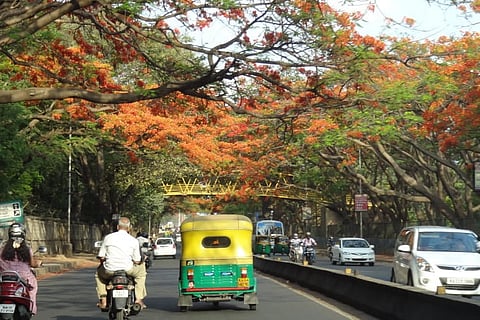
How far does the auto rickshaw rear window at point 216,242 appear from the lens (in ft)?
60.6

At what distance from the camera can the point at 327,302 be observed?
19.7m

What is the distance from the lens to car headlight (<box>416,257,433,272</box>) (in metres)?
18.4

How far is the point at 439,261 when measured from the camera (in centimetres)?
1850

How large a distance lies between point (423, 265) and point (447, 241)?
5.20ft

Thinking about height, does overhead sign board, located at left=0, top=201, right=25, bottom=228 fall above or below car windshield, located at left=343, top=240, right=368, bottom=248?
above

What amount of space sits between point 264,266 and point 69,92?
20.9 m

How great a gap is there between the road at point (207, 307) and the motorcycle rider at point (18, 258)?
356 cm

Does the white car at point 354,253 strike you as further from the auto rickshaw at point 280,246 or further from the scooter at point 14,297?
the scooter at point 14,297

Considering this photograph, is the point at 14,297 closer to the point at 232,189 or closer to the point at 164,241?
the point at 164,241

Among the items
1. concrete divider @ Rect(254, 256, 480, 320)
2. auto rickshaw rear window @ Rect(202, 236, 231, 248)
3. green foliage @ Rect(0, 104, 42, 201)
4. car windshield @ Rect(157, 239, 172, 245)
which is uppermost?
green foliage @ Rect(0, 104, 42, 201)

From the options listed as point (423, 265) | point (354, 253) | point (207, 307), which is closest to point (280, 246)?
point (354, 253)

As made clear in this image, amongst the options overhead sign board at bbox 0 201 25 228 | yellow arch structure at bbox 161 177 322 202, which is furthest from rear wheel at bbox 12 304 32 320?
yellow arch structure at bbox 161 177 322 202

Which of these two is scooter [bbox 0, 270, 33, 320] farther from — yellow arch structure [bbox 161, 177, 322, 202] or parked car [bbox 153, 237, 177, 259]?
yellow arch structure [bbox 161, 177, 322, 202]

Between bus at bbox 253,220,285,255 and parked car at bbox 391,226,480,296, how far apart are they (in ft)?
139
